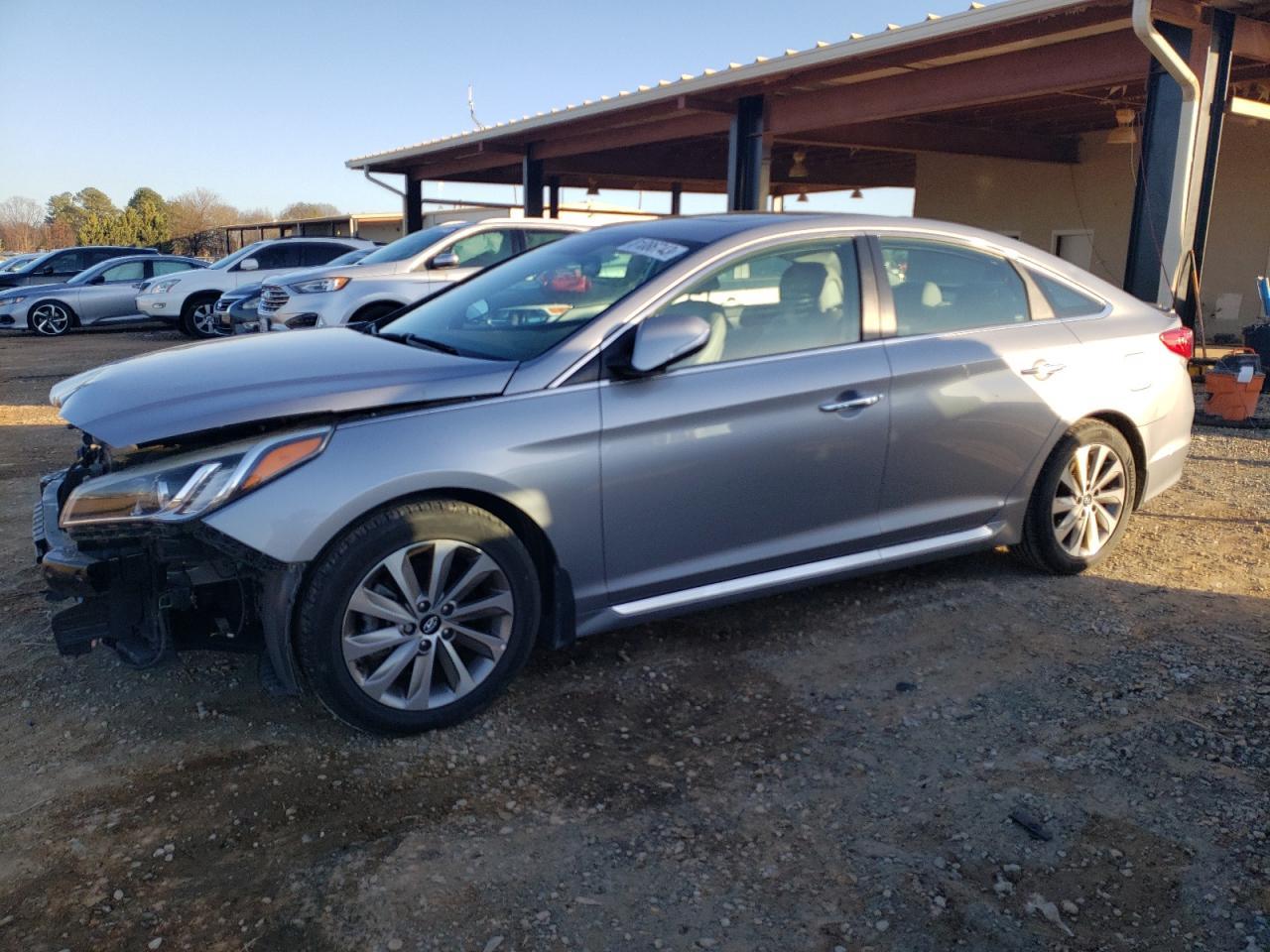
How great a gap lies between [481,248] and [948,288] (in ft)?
23.1

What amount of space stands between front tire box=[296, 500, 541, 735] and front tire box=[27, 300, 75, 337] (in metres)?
17.6

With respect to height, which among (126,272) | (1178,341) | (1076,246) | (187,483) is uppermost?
(1076,246)

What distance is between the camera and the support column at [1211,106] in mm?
9094

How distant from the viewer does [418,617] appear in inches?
122

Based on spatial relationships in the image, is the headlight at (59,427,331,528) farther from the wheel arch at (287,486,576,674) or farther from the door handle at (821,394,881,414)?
the door handle at (821,394,881,414)

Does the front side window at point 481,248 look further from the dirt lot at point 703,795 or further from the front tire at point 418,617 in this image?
the front tire at point 418,617

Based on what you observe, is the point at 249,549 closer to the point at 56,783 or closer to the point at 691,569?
the point at 56,783

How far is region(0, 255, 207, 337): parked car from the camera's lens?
17.5 m

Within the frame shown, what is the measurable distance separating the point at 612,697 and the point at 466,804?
2.57 feet

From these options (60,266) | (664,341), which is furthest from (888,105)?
(60,266)

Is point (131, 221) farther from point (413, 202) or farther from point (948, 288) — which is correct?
point (948, 288)

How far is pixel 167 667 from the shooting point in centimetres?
365

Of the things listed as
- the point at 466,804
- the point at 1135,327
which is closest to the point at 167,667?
the point at 466,804

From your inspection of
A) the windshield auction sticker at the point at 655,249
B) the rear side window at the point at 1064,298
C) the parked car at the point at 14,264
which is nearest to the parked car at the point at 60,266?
the parked car at the point at 14,264
